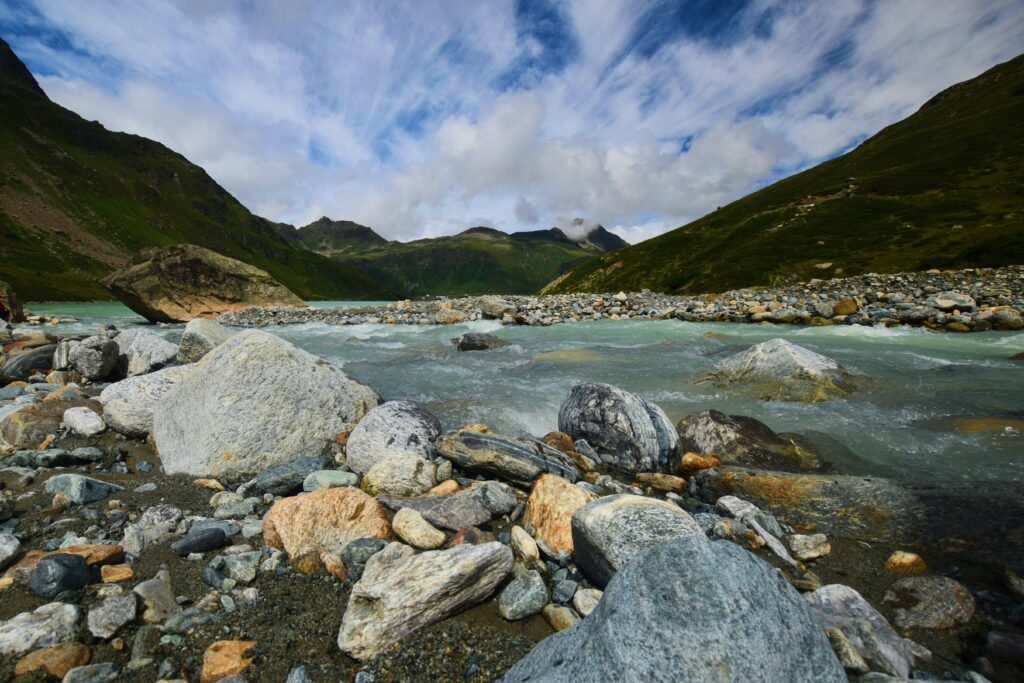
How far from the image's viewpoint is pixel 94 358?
10.8m

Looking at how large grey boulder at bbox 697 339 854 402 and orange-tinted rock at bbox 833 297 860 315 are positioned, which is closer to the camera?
large grey boulder at bbox 697 339 854 402

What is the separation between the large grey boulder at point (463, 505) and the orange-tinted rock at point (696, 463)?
3029mm

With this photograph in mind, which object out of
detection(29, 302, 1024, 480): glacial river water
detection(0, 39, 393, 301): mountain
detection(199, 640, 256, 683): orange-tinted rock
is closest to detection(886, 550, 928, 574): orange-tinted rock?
detection(29, 302, 1024, 480): glacial river water

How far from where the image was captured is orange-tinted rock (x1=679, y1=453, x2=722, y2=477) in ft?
21.3

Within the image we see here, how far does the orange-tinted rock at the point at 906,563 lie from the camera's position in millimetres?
4059

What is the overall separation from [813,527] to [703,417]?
2.96 metres

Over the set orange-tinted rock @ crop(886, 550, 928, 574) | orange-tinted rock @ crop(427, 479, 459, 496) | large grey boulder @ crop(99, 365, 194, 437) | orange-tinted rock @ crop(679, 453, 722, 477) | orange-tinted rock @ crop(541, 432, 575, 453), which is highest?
large grey boulder @ crop(99, 365, 194, 437)

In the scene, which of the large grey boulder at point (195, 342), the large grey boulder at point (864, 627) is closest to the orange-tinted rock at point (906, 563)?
the large grey boulder at point (864, 627)

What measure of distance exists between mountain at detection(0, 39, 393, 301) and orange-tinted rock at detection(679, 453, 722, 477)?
110888 mm

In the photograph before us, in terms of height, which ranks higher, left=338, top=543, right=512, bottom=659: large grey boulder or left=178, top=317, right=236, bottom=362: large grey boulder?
left=178, top=317, right=236, bottom=362: large grey boulder

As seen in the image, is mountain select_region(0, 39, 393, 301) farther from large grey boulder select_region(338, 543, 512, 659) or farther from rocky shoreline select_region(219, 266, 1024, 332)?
large grey boulder select_region(338, 543, 512, 659)

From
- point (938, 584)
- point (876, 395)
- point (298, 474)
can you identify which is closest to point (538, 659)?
point (938, 584)

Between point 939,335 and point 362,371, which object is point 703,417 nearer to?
point 362,371

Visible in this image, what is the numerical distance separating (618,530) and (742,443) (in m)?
4.37
